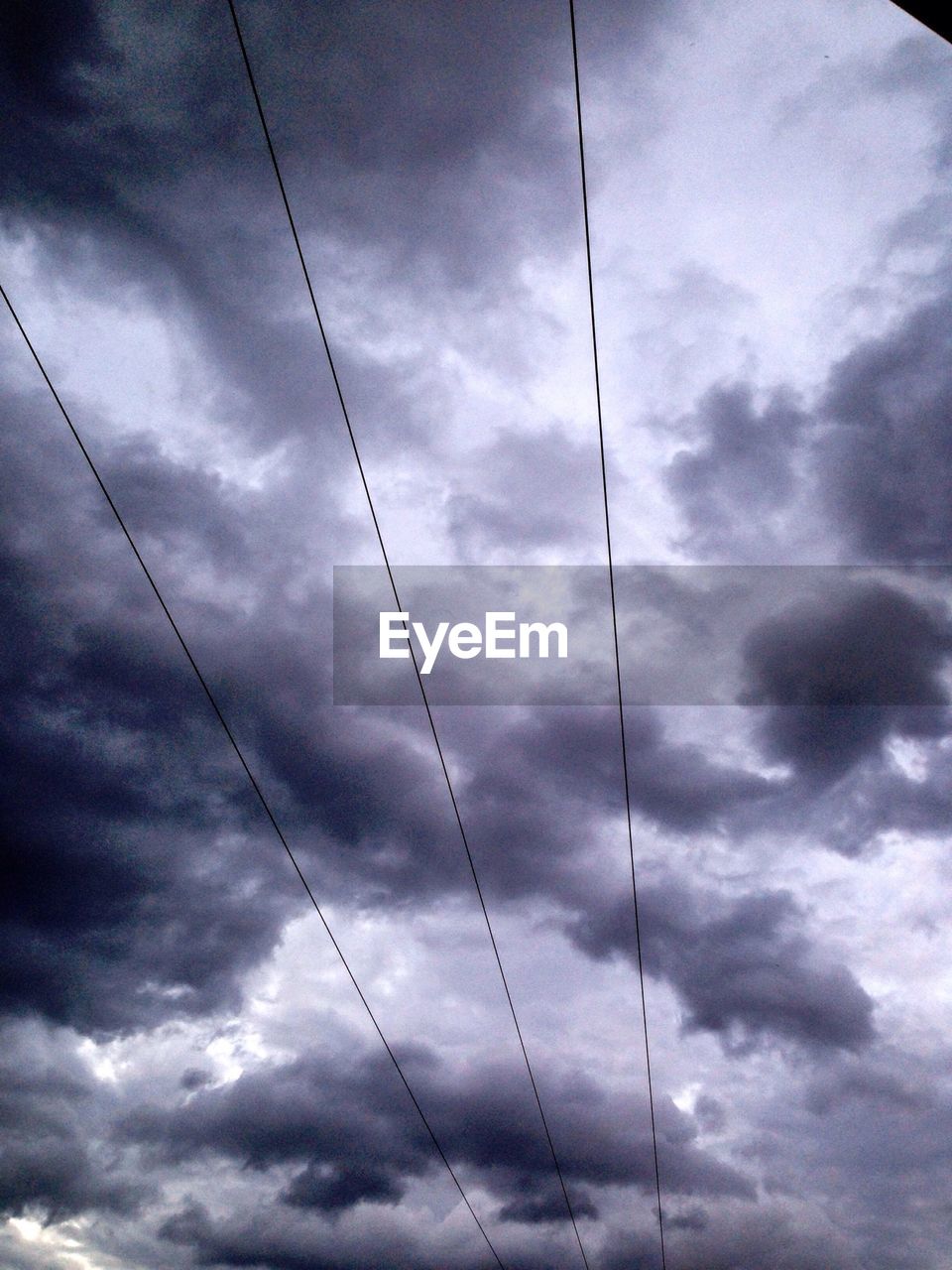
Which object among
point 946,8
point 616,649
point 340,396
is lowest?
point 616,649

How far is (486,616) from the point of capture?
101ft

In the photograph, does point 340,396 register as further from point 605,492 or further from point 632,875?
point 632,875

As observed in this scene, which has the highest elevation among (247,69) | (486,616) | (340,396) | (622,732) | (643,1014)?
(486,616)

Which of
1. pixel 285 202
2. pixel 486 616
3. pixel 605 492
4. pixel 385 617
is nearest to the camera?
pixel 285 202

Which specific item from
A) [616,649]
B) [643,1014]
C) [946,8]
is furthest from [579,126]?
[643,1014]

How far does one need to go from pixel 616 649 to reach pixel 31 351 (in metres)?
13.2

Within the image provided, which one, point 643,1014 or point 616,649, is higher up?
point 616,649

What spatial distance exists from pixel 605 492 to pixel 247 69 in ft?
29.6

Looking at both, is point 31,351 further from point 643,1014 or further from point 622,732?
point 643,1014

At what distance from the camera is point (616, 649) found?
20.8 m

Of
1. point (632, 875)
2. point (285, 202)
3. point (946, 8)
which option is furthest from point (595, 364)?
point (632, 875)

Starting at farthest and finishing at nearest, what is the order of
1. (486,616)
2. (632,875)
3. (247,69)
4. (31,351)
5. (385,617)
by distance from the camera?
(486,616) → (385,617) → (632,875) → (31,351) → (247,69)

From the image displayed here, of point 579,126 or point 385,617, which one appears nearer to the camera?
point 579,126

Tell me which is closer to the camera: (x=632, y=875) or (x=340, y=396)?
(x=340, y=396)
